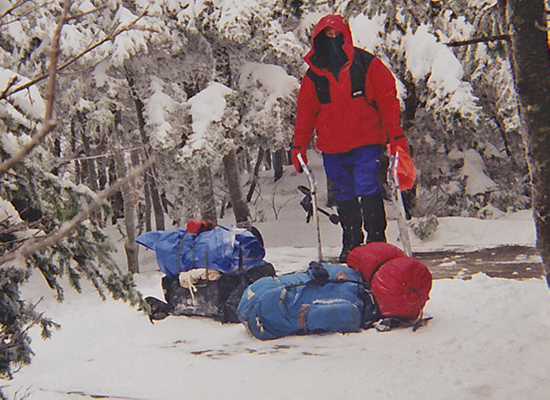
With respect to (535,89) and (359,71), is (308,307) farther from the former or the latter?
(359,71)

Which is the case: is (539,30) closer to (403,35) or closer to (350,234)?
(350,234)

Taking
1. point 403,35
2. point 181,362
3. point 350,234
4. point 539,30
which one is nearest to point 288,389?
point 181,362

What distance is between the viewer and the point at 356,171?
545cm

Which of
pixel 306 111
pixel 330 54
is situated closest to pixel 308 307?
pixel 306 111

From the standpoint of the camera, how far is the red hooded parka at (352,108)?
205 inches

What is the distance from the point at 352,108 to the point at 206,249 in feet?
6.31

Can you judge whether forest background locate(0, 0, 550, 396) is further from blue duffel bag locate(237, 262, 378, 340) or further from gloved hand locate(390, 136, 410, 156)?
blue duffel bag locate(237, 262, 378, 340)

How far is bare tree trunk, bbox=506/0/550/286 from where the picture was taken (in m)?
2.46

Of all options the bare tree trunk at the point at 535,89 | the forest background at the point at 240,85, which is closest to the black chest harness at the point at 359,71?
the forest background at the point at 240,85

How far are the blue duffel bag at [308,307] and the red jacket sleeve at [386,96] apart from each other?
5.84ft

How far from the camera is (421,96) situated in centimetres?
1034

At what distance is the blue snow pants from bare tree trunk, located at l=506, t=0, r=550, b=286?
9.33ft

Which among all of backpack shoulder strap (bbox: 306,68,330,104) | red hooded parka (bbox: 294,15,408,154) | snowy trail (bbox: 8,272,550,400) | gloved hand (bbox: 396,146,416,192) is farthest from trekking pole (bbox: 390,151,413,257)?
backpack shoulder strap (bbox: 306,68,330,104)

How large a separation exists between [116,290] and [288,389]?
1008mm
